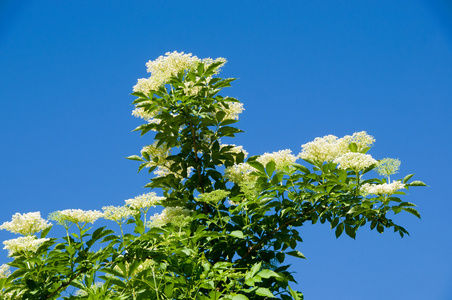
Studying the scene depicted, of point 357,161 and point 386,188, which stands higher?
point 357,161

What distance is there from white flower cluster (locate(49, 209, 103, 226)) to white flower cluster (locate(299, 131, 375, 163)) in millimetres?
1983

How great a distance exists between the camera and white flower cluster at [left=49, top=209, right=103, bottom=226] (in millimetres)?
3713

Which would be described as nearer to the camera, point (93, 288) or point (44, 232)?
point (93, 288)

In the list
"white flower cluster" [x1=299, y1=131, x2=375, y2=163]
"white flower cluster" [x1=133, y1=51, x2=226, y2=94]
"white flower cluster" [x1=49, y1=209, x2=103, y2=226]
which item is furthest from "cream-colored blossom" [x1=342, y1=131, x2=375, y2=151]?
"white flower cluster" [x1=49, y1=209, x2=103, y2=226]

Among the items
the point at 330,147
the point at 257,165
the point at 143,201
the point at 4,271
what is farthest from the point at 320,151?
the point at 4,271

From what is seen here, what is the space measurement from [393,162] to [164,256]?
81.7 inches

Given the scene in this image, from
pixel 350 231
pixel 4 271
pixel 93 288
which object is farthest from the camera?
pixel 4 271

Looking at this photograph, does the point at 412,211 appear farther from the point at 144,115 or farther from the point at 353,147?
the point at 144,115

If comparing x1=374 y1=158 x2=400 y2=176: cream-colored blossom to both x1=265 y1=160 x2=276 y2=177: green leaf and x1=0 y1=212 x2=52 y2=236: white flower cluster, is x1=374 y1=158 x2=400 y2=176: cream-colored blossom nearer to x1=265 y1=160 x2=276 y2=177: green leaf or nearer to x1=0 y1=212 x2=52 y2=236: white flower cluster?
x1=265 y1=160 x2=276 y2=177: green leaf

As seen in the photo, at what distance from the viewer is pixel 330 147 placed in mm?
4082

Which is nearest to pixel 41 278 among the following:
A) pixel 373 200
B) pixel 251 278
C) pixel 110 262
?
pixel 110 262

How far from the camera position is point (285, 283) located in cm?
362

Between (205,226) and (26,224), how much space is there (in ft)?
5.84

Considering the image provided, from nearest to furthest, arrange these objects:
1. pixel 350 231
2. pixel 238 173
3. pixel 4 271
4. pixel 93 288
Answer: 1. pixel 93 288
2. pixel 350 231
3. pixel 4 271
4. pixel 238 173
